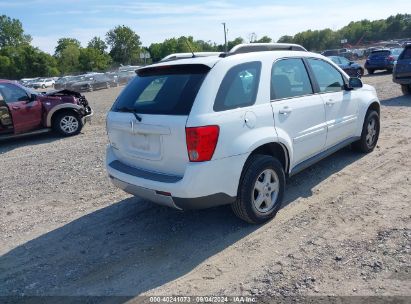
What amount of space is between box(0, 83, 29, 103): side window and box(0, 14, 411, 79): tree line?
76.9 metres

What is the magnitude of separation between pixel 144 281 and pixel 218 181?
1.12 m

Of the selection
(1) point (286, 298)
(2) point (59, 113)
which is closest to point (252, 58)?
(1) point (286, 298)

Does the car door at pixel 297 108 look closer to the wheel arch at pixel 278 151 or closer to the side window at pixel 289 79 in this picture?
the side window at pixel 289 79

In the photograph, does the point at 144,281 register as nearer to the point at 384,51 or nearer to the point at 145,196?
the point at 145,196

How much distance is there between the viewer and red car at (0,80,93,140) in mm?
9625

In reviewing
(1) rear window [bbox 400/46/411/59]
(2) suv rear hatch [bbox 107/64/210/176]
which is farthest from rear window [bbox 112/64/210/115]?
(1) rear window [bbox 400/46/411/59]

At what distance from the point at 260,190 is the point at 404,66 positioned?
36.2 ft

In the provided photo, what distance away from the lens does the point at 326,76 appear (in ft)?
17.3

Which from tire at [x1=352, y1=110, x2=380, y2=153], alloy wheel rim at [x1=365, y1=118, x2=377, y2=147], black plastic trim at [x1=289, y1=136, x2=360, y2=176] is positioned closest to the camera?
black plastic trim at [x1=289, y1=136, x2=360, y2=176]

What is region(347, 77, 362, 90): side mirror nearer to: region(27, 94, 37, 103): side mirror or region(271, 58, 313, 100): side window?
region(271, 58, 313, 100): side window

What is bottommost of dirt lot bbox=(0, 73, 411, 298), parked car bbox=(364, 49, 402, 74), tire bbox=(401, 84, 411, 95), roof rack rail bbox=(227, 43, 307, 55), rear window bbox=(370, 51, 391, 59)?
dirt lot bbox=(0, 73, 411, 298)

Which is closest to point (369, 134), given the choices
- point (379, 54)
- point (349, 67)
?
point (349, 67)

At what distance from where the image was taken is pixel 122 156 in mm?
4336

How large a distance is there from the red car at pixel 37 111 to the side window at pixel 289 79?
7591 mm
